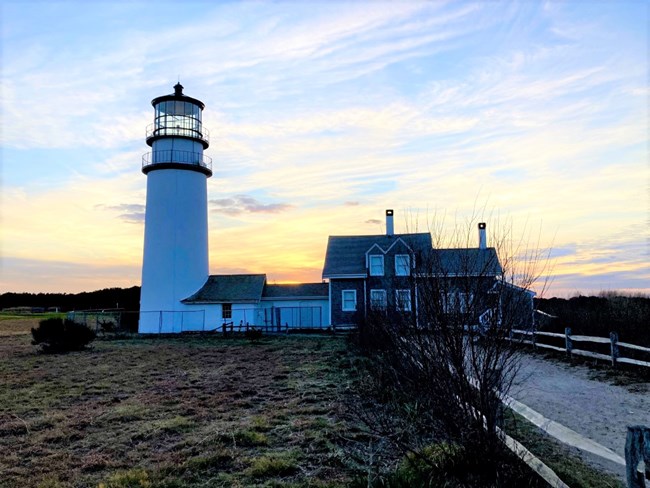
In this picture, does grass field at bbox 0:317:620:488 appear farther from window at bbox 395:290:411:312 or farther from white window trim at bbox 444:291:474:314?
A: white window trim at bbox 444:291:474:314

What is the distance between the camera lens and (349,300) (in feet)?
102

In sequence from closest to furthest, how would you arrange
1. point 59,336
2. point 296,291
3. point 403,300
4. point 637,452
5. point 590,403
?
point 637,452 → point 403,300 → point 590,403 → point 59,336 → point 296,291

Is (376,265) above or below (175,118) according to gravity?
below

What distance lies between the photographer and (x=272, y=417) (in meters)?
8.45

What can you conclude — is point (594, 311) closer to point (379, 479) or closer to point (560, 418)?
point (560, 418)

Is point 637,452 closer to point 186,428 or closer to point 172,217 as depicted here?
point 186,428

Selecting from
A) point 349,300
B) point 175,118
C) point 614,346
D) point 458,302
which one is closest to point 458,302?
point 458,302

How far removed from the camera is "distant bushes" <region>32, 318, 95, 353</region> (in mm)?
21250

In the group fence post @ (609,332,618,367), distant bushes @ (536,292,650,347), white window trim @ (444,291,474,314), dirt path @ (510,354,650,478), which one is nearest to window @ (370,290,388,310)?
dirt path @ (510,354,650,478)

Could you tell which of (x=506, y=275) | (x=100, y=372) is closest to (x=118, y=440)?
(x=506, y=275)

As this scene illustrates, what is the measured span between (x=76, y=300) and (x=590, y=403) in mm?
66928

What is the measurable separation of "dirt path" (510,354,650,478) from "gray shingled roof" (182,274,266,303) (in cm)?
2023

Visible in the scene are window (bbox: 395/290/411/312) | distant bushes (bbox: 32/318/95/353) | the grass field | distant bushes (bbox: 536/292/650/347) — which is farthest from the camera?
distant bushes (bbox: 32/318/95/353)

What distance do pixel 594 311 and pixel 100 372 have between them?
62.3 feet
